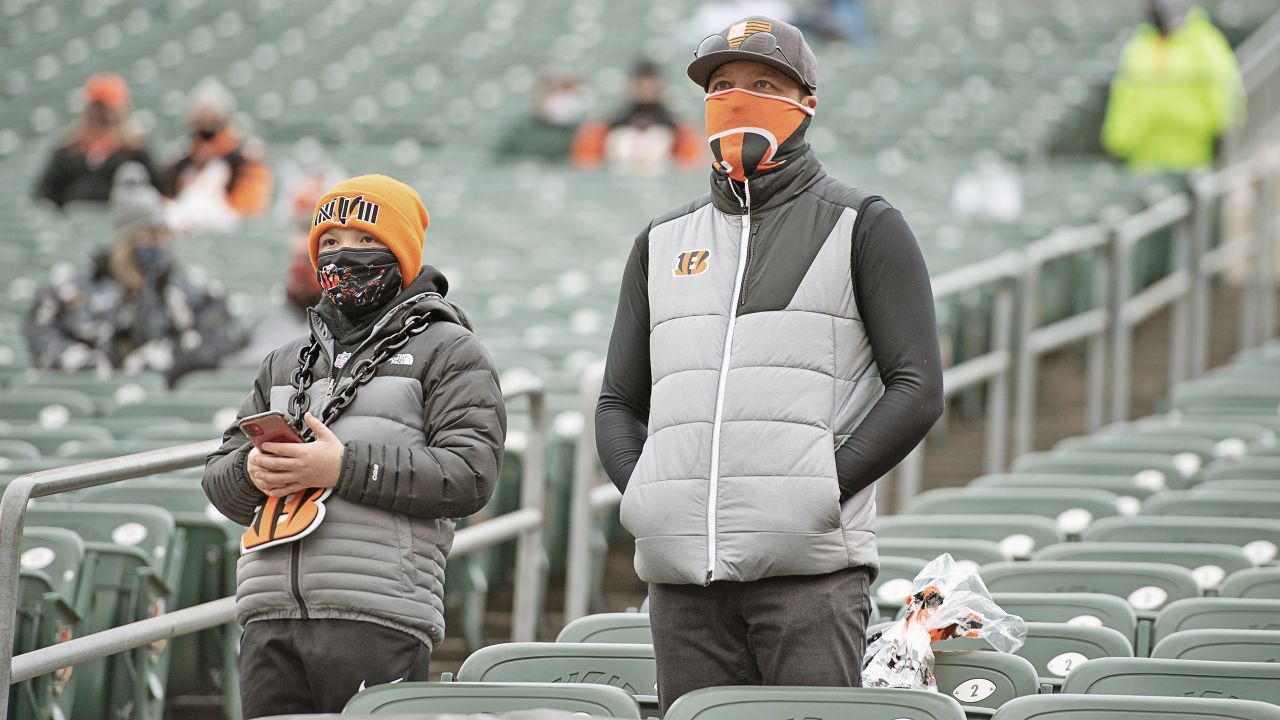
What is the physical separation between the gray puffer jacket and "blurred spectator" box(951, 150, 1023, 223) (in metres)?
8.59

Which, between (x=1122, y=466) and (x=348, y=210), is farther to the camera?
(x=1122, y=466)

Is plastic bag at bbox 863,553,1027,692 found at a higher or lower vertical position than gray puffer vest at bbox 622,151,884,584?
lower

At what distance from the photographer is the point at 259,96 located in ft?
55.2

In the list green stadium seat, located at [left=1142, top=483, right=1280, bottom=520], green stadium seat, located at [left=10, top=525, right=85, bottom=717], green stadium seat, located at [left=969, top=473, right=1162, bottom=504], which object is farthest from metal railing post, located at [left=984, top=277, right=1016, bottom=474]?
green stadium seat, located at [left=10, top=525, right=85, bottom=717]

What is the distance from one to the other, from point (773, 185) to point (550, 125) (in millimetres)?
12076

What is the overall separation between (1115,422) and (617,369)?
544 cm

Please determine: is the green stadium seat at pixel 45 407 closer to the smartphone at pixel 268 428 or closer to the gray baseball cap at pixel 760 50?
the smartphone at pixel 268 428

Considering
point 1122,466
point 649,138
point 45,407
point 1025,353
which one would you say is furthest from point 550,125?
point 1122,466

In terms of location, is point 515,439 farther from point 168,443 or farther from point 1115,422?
point 1115,422

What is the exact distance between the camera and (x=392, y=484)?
3.04 meters

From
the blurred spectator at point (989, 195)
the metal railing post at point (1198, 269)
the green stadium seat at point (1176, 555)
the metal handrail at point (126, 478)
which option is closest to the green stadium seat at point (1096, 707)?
the green stadium seat at point (1176, 555)

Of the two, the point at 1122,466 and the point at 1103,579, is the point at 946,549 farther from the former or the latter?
the point at 1122,466

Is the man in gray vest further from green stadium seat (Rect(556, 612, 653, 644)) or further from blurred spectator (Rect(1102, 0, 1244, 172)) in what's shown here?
blurred spectator (Rect(1102, 0, 1244, 172))

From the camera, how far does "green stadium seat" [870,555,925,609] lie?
4082 millimetres
